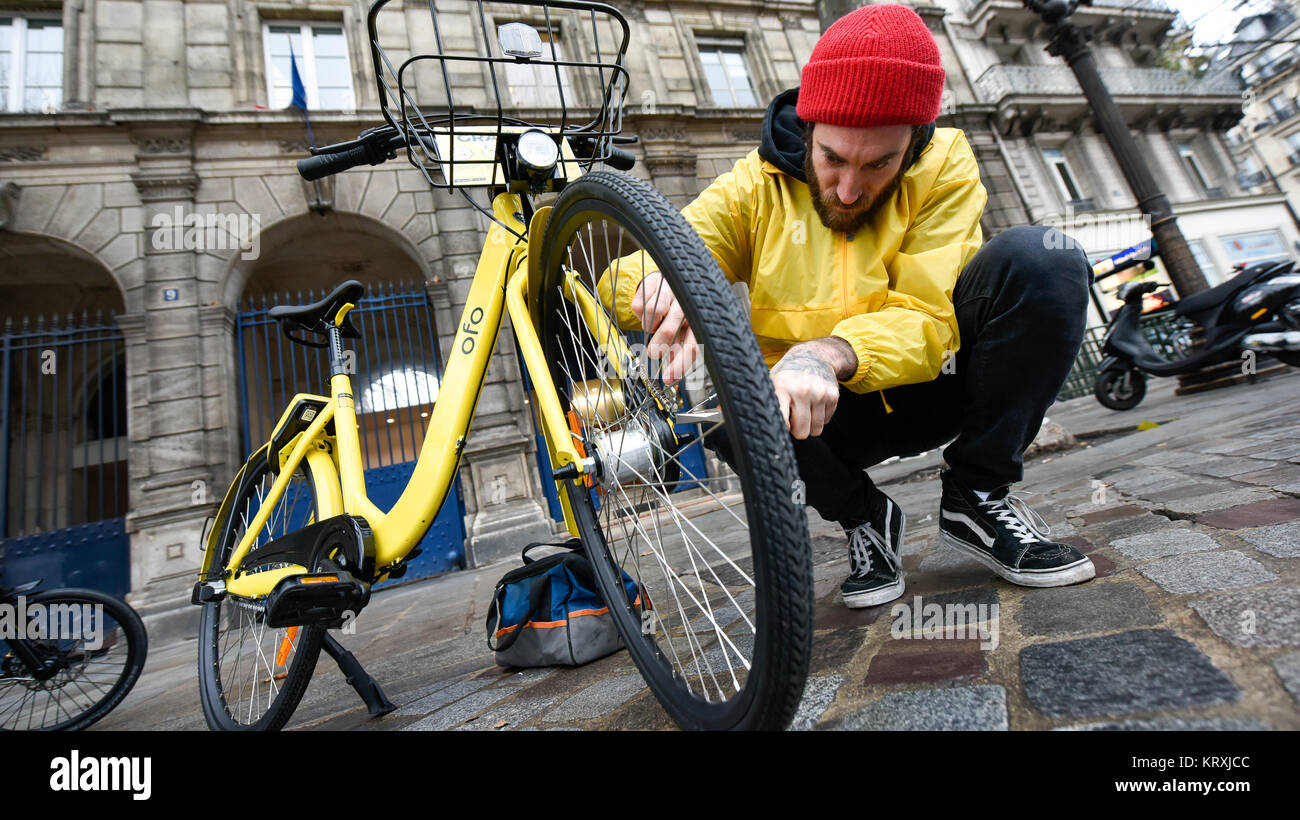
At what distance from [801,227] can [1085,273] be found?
0.66 m

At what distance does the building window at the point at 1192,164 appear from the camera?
1518 centimetres

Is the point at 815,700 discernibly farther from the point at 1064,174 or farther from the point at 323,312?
the point at 1064,174

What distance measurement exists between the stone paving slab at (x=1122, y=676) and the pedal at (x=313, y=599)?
130 cm

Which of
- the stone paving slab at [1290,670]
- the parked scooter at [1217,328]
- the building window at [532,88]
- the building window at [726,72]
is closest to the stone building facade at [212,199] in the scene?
the building window at [726,72]

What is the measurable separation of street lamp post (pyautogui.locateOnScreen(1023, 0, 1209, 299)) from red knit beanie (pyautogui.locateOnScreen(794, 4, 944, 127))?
6.25m

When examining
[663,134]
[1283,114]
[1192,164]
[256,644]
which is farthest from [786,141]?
[1283,114]

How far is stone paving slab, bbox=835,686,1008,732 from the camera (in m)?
0.74

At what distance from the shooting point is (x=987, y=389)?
1.34m

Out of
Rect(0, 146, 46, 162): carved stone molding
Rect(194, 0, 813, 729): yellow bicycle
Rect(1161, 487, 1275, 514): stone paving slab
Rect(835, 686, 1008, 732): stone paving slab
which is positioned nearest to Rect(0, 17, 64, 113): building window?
Rect(0, 146, 46, 162): carved stone molding

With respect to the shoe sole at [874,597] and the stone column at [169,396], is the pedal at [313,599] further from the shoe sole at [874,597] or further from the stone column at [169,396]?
the stone column at [169,396]

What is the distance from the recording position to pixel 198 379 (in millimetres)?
5707

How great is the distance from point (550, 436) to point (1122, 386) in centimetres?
629

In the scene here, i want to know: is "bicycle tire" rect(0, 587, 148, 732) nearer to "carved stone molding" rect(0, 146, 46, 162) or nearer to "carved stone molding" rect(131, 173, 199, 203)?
"carved stone molding" rect(131, 173, 199, 203)

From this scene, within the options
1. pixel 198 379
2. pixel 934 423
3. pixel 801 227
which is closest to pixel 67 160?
pixel 198 379
